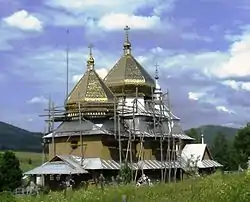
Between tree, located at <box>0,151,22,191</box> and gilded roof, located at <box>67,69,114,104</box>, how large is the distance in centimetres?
688

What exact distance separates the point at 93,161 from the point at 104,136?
2.09 m

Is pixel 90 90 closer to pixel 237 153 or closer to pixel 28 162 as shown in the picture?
pixel 237 153

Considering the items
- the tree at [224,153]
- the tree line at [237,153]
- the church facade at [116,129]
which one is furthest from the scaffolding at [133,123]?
the tree at [224,153]

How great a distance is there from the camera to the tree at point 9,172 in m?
46.9

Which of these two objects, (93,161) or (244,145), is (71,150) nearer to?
(93,161)

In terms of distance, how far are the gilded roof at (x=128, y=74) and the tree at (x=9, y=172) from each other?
10655mm

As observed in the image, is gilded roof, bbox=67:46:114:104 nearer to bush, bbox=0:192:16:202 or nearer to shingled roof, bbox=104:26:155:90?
shingled roof, bbox=104:26:155:90

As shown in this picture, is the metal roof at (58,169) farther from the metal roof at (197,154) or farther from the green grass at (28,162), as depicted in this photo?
the green grass at (28,162)

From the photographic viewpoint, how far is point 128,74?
5228 cm

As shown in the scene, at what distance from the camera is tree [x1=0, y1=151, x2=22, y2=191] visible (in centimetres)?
4694

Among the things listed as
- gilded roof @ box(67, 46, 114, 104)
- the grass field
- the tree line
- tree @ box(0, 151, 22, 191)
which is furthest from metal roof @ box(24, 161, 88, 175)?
the grass field

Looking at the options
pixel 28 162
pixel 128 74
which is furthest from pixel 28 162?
pixel 128 74

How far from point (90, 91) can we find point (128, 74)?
238 inches

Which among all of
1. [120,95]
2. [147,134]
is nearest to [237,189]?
[147,134]
